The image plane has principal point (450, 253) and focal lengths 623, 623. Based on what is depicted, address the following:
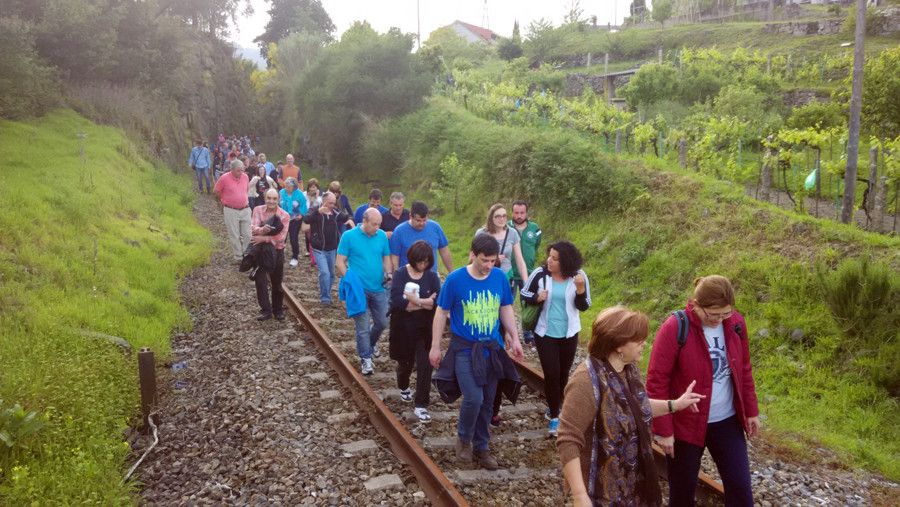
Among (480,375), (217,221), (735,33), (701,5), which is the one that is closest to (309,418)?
(480,375)

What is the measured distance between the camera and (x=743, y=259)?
29.9 ft

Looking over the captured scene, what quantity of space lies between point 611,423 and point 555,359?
2505mm

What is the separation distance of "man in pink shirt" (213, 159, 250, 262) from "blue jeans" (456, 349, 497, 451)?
7.97 meters

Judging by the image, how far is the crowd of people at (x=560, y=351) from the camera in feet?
9.61

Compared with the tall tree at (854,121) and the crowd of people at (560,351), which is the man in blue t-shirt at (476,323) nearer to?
the crowd of people at (560,351)

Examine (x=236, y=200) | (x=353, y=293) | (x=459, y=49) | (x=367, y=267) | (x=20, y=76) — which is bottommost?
(x=353, y=293)

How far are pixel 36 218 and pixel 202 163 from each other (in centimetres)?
1273

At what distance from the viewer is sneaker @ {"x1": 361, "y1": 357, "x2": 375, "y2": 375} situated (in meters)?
7.19

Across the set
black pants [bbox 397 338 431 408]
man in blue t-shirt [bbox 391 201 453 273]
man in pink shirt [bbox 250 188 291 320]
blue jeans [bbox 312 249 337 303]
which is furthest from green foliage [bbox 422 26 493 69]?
black pants [bbox 397 338 431 408]

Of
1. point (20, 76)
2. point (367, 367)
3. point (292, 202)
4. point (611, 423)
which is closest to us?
point (611, 423)

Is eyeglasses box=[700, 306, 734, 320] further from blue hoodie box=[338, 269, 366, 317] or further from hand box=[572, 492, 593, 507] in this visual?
blue hoodie box=[338, 269, 366, 317]

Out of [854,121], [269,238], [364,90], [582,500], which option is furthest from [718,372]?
[364,90]

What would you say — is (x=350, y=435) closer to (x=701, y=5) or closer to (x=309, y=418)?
(x=309, y=418)

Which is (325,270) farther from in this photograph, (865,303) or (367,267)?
(865,303)
